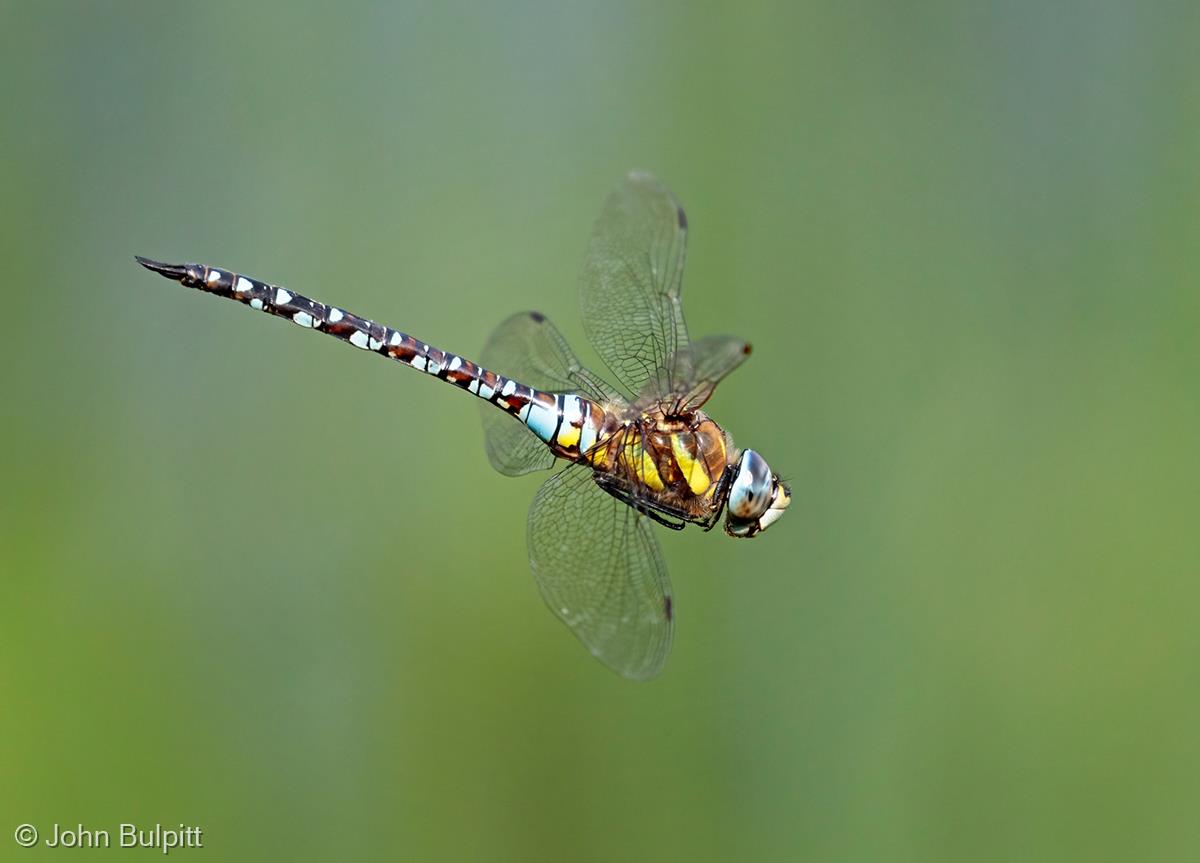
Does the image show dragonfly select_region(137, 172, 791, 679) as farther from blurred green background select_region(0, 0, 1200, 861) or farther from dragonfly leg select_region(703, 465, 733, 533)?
blurred green background select_region(0, 0, 1200, 861)

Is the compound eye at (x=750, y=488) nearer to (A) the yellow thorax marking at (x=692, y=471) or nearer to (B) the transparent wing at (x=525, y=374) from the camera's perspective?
(A) the yellow thorax marking at (x=692, y=471)

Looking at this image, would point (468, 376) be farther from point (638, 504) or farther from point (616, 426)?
point (638, 504)

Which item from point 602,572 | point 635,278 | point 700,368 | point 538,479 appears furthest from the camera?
point 538,479

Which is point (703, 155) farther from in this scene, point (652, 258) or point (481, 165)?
point (652, 258)

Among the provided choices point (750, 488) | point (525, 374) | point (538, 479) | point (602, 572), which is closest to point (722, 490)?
point (750, 488)

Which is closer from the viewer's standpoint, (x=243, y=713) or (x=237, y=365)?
(x=243, y=713)

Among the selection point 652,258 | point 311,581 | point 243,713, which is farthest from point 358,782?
point 652,258

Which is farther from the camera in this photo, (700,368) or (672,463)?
(672,463)

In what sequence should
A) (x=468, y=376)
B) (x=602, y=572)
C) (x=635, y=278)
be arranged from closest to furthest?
(x=602, y=572)
(x=468, y=376)
(x=635, y=278)
